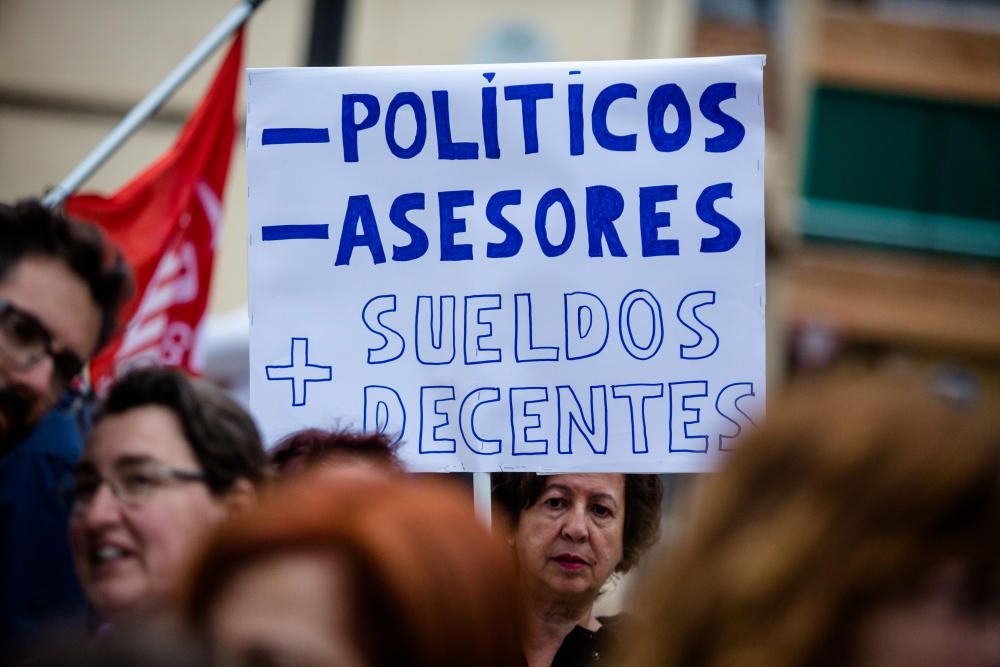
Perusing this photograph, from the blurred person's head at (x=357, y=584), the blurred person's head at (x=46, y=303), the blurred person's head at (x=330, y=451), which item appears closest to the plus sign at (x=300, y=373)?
the blurred person's head at (x=330, y=451)

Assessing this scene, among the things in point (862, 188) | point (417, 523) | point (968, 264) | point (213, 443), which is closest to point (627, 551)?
point (213, 443)

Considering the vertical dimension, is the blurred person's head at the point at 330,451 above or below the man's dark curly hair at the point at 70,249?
below

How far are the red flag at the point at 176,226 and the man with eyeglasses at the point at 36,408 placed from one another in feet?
3.37

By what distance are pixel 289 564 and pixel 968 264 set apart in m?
17.6


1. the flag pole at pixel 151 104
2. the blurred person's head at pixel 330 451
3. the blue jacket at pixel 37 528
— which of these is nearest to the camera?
the blurred person's head at pixel 330 451

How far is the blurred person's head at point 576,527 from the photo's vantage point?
9.30 ft

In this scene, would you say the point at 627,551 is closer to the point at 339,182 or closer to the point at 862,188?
the point at 339,182

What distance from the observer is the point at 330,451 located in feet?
9.08

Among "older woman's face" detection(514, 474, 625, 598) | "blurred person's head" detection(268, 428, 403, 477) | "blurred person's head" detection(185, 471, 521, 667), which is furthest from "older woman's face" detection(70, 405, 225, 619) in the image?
"blurred person's head" detection(185, 471, 521, 667)

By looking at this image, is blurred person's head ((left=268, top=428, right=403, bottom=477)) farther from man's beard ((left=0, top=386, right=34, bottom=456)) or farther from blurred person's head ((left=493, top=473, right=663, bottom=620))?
man's beard ((left=0, top=386, right=34, bottom=456))

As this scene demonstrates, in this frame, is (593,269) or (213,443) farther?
(593,269)

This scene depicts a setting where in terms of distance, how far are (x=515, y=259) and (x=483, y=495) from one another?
0.44m

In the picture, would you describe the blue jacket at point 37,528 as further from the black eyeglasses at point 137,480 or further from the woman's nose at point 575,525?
the woman's nose at point 575,525

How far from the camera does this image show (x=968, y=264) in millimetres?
18328
